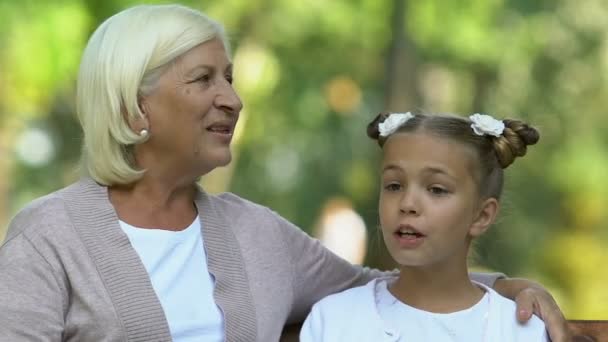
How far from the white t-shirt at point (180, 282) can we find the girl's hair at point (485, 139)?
2.03 ft

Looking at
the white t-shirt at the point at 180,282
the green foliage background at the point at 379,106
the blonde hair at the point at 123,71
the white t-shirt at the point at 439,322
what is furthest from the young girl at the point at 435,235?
the green foliage background at the point at 379,106

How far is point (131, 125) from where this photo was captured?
2.96 m

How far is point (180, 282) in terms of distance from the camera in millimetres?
2906

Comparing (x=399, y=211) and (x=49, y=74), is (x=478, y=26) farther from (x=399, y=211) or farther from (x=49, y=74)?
(x=399, y=211)

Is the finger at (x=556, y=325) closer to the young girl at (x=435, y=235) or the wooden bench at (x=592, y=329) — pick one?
the young girl at (x=435, y=235)

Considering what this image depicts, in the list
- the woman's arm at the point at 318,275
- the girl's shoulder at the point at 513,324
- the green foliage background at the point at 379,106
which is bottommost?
the green foliage background at the point at 379,106

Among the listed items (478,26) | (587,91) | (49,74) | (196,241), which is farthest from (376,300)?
(587,91)

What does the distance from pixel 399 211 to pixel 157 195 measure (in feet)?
2.04

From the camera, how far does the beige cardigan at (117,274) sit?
2688mm

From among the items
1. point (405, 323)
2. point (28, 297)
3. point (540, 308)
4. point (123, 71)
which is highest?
point (123, 71)

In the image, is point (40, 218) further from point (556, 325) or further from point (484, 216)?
point (556, 325)

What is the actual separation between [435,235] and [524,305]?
285 mm

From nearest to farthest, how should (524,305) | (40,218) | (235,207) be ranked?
(40,218) → (524,305) → (235,207)

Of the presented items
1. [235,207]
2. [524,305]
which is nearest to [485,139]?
[524,305]
